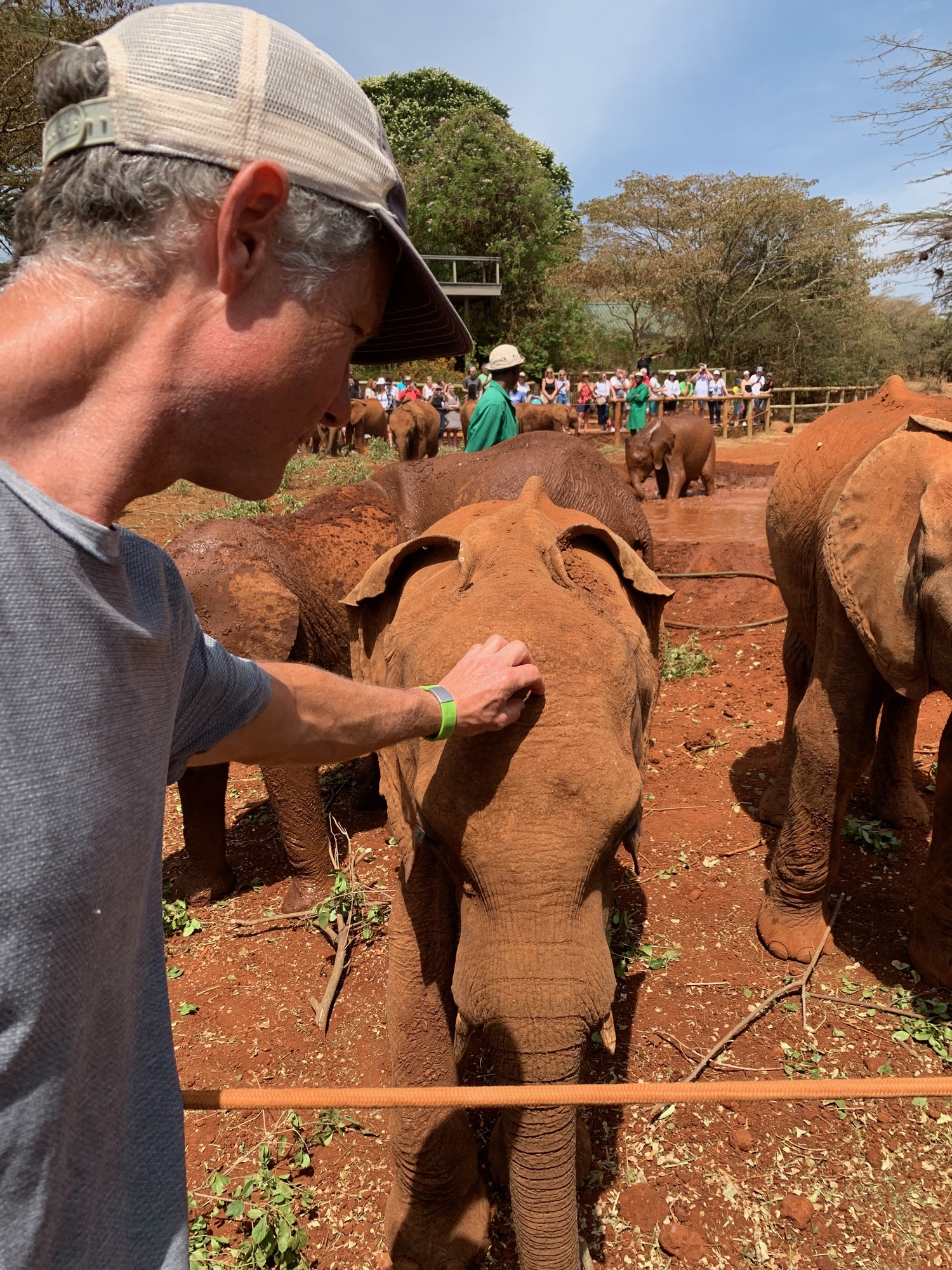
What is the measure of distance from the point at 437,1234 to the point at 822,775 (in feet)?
8.93

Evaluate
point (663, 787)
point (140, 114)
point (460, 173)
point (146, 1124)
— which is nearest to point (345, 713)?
point (146, 1124)

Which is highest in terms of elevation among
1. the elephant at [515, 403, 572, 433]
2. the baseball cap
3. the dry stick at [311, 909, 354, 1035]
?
the baseball cap

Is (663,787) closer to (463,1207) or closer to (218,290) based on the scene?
(463,1207)

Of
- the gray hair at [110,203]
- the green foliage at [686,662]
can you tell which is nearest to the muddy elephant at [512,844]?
the gray hair at [110,203]

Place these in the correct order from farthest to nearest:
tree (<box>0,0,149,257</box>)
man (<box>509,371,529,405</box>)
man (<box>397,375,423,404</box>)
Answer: man (<box>397,375,423,404</box>) < man (<box>509,371,529,405</box>) < tree (<box>0,0,149,257</box>)

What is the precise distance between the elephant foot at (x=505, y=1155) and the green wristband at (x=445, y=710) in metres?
1.76

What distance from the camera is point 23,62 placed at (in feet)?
53.6

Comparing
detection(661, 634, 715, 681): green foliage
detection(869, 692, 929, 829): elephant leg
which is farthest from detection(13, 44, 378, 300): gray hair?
detection(661, 634, 715, 681): green foliage

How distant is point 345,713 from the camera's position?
178 cm

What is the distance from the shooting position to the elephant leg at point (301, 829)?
486cm

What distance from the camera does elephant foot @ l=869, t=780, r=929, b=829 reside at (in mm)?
5367

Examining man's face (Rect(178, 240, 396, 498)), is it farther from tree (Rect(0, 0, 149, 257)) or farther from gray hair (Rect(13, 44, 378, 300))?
tree (Rect(0, 0, 149, 257))

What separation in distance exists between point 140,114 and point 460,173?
40.9 m

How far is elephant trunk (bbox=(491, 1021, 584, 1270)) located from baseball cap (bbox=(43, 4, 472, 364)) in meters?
1.67
